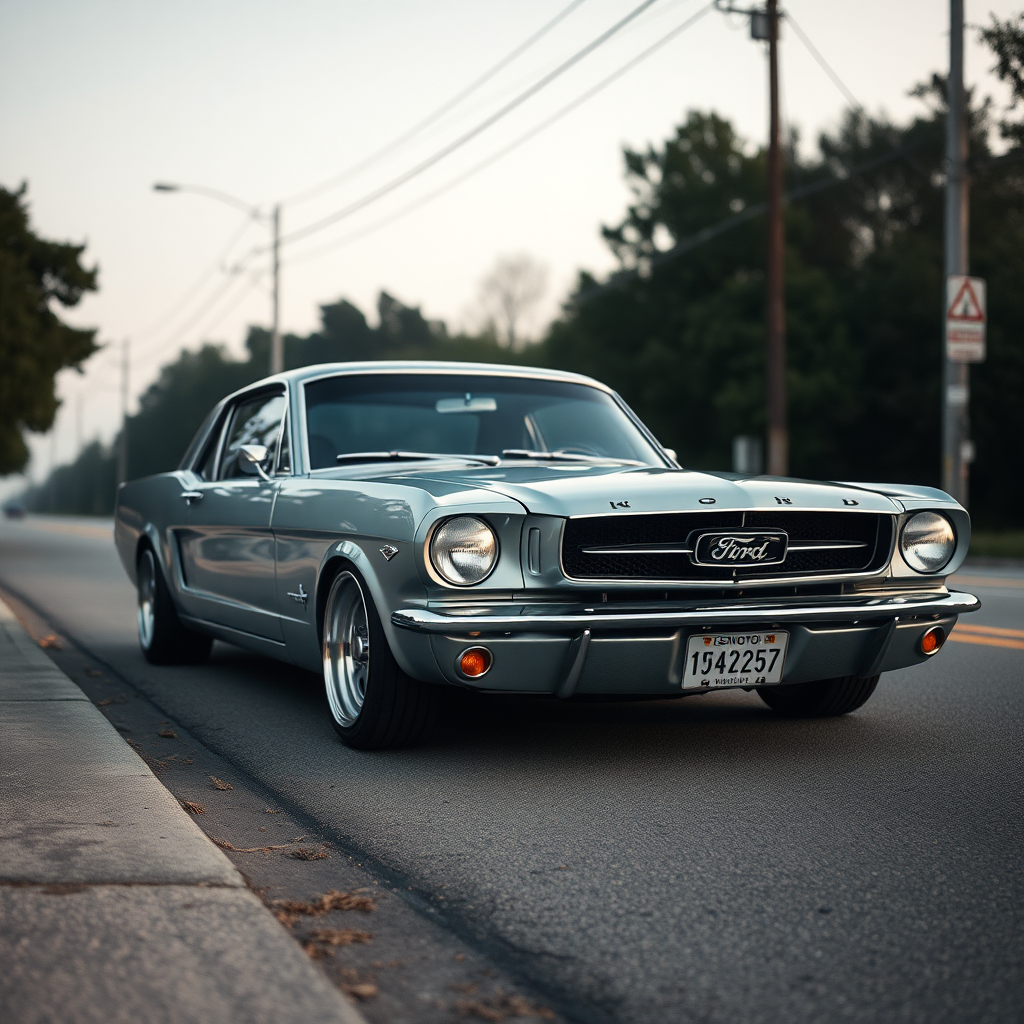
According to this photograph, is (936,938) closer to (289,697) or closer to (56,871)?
(56,871)

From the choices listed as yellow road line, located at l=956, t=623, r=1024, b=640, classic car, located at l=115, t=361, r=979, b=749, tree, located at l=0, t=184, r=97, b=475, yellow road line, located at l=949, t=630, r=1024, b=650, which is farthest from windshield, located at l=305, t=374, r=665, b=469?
tree, located at l=0, t=184, r=97, b=475

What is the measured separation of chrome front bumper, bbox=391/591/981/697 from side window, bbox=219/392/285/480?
82.3 inches

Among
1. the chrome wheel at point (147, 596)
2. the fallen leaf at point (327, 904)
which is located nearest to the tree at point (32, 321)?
the chrome wheel at point (147, 596)

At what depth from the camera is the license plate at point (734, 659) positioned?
4.86 meters

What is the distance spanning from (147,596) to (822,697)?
425 centimetres

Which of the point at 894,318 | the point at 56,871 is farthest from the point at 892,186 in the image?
the point at 56,871

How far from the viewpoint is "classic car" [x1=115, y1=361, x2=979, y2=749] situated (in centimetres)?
475

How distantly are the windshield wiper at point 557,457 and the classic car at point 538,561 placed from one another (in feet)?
0.07

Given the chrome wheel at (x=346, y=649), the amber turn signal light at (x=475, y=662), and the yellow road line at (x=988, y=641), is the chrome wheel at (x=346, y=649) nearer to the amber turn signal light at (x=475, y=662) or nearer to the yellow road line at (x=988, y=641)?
the amber turn signal light at (x=475, y=662)

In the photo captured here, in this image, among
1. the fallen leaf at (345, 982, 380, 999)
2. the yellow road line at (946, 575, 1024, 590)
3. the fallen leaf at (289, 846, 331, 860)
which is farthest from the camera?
the yellow road line at (946, 575, 1024, 590)

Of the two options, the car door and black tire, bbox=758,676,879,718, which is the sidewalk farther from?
black tire, bbox=758,676,879,718

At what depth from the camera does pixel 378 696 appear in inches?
201

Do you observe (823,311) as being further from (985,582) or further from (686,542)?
(686,542)

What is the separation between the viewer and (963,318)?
61.6 feet
